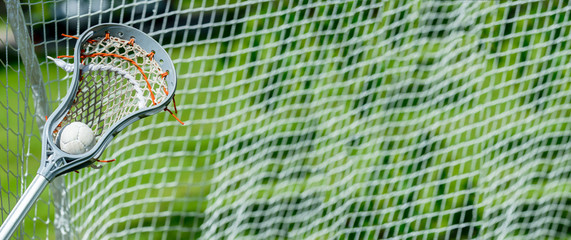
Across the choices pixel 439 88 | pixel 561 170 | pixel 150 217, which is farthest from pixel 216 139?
pixel 561 170

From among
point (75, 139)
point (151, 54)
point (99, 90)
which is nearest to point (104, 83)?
point (99, 90)

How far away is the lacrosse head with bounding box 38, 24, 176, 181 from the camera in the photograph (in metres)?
1.27

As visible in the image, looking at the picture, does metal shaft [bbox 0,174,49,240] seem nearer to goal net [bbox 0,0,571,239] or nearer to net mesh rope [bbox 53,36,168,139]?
net mesh rope [bbox 53,36,168,139]

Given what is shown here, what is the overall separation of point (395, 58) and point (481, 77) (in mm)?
344

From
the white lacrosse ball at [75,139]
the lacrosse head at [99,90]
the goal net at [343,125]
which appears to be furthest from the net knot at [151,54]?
the goal net at [343,125]

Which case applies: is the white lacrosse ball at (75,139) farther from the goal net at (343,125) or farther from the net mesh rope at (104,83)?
the goal net at (343,125)

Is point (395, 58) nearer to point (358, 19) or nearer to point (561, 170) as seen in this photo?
point (358, 19)

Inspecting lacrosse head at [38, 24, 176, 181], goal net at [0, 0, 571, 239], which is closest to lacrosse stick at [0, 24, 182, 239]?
lacrosse head at [38, 24, 176, 181]

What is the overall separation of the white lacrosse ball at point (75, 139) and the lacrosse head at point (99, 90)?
0.04 feet

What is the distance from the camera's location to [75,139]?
1.27m

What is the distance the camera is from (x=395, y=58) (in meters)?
2.81

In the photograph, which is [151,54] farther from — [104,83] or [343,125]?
[343,125]

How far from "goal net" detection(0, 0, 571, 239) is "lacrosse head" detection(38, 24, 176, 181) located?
927 mm

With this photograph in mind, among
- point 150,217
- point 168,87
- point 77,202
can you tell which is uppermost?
point 168,87
